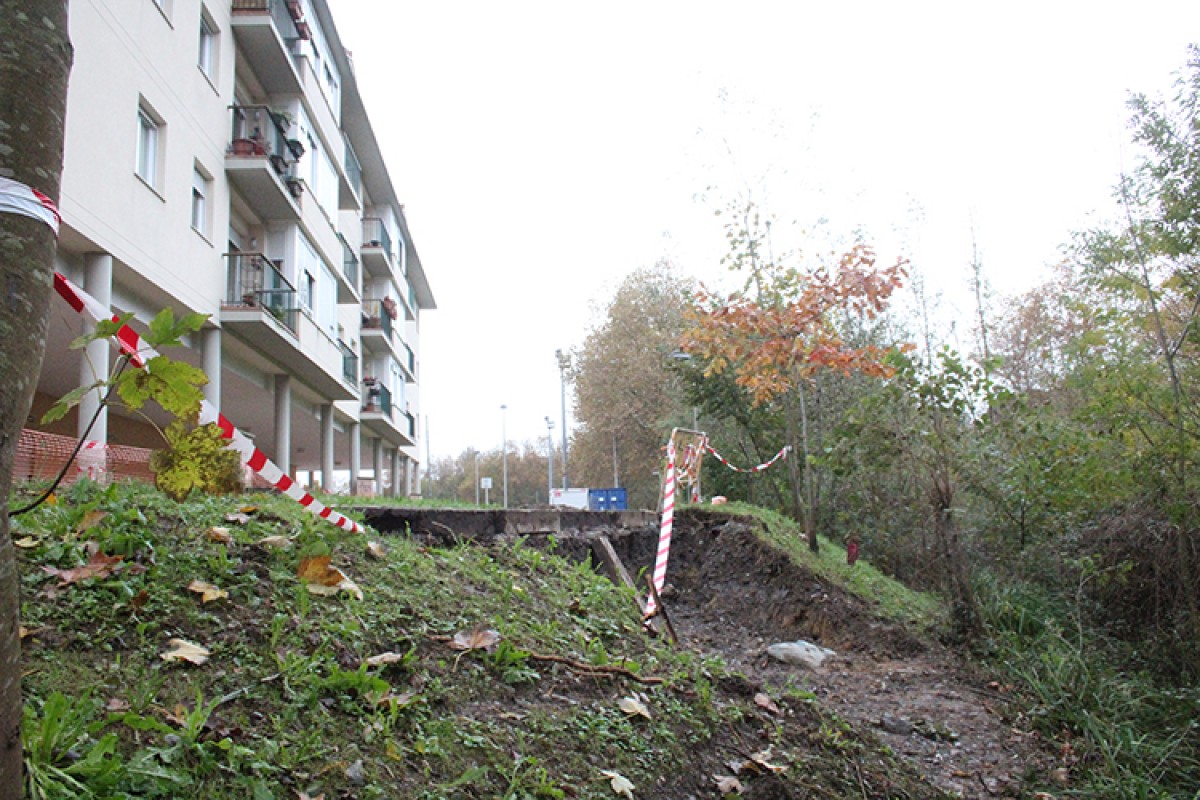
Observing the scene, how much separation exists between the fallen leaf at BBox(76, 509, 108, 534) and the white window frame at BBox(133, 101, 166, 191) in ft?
33.3

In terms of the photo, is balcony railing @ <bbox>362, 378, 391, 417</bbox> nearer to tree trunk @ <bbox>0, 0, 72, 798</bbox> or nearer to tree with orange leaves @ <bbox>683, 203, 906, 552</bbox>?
tree with orange leaves @ <bbox>683, 203, 906, 552</bbox>

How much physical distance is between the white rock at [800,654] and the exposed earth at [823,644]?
11 cm

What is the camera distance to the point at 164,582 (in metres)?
3.71

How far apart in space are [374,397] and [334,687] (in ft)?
93.1

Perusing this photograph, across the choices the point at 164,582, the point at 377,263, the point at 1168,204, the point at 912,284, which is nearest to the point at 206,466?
the point at 164,582

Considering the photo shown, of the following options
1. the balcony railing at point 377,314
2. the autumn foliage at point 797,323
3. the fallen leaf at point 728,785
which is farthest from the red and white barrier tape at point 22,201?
the balcony railing at point 377,314

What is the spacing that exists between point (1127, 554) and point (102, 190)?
12177 millimetres

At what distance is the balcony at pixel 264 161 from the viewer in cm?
1612

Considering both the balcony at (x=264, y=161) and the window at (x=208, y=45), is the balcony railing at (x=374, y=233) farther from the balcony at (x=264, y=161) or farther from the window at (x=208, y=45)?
the window at (x=208, y=45)

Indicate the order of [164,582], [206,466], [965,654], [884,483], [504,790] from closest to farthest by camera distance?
1. [504,790]
2. [164,582]
3. [206,466]
4. [965,654]
5. [884,483]

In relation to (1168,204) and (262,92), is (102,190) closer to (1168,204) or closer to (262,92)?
(262,92)

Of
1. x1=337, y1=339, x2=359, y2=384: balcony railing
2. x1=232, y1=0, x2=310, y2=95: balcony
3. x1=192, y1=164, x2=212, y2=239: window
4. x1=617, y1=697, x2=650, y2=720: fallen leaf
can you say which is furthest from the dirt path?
x1=337, y1=339, x2=359, y2=384: balcony railing

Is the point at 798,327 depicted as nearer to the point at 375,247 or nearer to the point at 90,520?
the point at 90,520

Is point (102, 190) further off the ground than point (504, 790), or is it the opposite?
point (102, 190)
